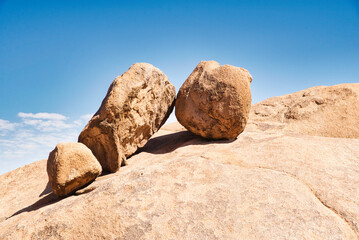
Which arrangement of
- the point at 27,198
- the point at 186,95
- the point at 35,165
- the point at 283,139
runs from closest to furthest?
the point at 283,139 < the point at 27,198 < the point at 186,95 < the point at 35,165

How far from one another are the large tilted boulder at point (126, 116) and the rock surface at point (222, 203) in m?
1.12

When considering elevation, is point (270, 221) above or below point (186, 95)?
below

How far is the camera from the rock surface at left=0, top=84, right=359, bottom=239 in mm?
2502

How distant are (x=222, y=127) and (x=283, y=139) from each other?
1.30 metres

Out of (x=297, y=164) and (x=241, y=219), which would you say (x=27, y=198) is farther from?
(x=297, y=164)

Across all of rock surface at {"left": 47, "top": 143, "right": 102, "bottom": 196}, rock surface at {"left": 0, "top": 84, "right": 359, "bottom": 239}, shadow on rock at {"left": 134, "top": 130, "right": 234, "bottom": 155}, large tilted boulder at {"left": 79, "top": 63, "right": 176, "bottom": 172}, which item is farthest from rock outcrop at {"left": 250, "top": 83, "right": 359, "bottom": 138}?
rock surface at {"left": 47, "top": 143, "right": 102, "bottom": 196}

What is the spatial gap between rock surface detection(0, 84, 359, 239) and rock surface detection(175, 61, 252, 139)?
1.42 metres

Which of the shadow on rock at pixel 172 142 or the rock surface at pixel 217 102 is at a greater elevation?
the rock surface at pixel 217 102

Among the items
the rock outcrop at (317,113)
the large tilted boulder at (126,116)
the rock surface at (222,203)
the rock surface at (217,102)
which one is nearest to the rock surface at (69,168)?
the rock surface at (222,203)

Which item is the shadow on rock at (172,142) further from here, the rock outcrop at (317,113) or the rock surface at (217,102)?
the rock outcrop at (317,113)

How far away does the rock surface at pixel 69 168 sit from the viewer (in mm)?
4129

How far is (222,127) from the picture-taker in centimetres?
542

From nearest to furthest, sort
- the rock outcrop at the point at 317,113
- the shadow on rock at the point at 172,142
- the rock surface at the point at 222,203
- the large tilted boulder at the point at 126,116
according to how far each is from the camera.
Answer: the rock surface at the point at 222,203
the large tilted boulder at the point at 126,116
the shadow on rock at the point at 172,142
the rock outcrop at the point at 317,113

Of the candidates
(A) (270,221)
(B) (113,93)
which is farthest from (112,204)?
(B) (113,93)
